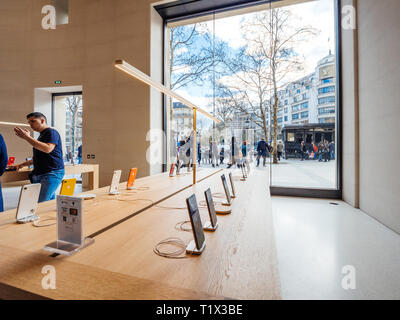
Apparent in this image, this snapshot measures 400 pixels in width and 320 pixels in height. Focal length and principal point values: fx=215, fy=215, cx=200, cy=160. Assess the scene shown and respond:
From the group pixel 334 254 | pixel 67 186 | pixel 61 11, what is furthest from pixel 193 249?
pixel 61 11

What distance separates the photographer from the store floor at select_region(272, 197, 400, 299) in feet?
5.88

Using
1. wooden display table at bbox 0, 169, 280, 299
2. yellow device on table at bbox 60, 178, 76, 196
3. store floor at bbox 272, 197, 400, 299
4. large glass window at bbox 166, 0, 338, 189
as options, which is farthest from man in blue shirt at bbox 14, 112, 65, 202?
large glass window at bbox 166, 0, 338, 189

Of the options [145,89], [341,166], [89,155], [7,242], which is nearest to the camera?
[7,242]

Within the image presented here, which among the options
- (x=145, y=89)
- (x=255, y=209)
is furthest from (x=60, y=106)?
(x=255, y=209)

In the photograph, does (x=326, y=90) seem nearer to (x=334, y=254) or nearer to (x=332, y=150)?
(x=332, y=150)

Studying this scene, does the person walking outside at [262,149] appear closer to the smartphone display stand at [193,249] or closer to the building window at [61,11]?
the smartphone display stand at [193,249]

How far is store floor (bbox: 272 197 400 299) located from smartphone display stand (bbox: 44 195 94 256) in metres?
1.55

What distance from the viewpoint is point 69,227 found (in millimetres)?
1054

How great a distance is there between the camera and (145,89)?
5.46m

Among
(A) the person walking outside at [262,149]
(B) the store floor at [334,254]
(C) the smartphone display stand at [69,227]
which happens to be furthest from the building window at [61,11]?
(B) the store floor at [334,254]

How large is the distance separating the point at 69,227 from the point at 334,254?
2.64 m

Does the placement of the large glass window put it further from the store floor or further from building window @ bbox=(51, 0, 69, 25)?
building window @ bbox=(51, 0, 69, 25)
